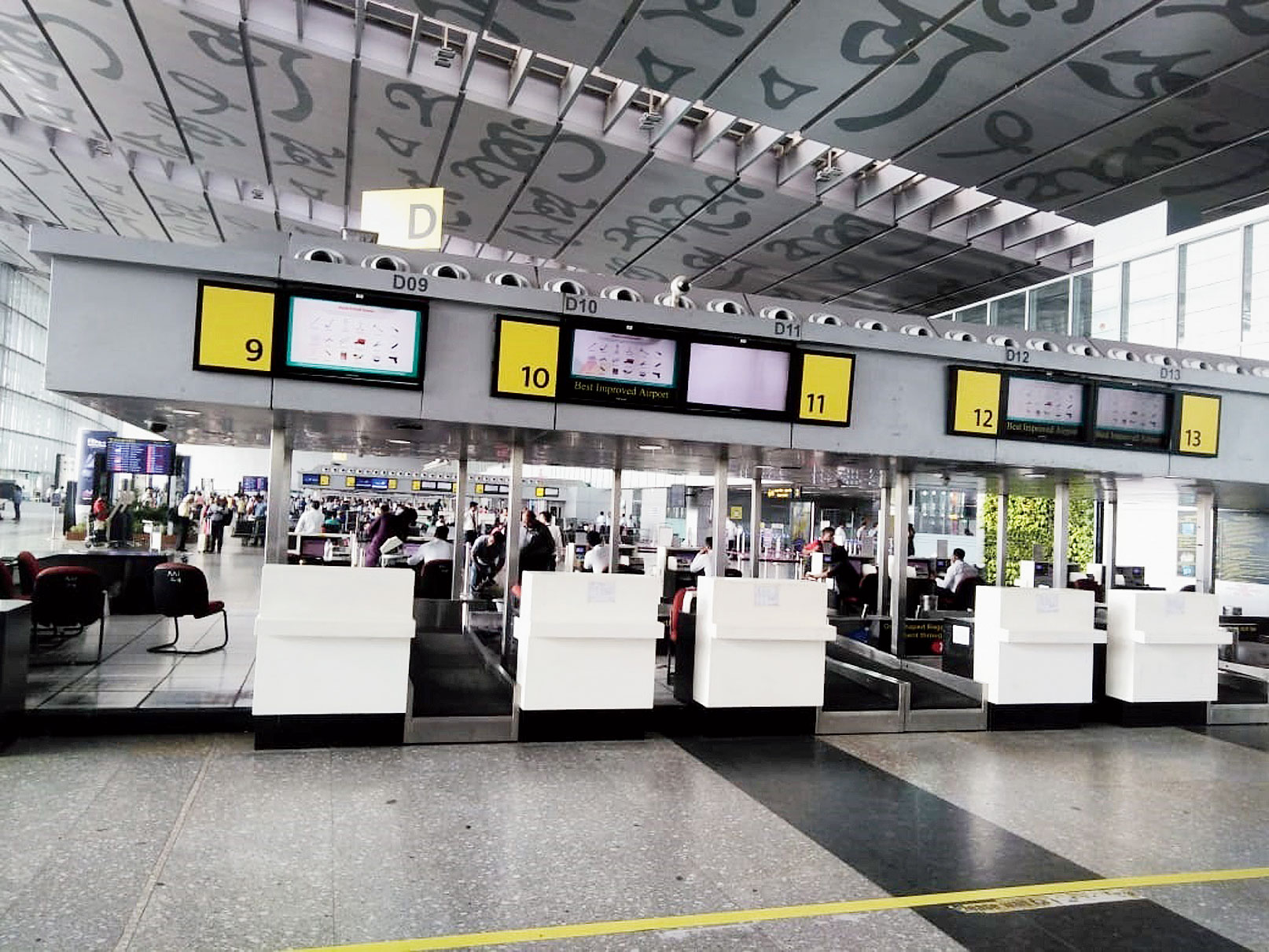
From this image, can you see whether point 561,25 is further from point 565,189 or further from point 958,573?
point 958,573

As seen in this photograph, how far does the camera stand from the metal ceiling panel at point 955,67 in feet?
32.1

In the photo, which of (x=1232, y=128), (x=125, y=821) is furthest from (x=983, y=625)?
(x=1232, y=128)

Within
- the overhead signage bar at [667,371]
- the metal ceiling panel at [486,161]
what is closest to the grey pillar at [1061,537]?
the overhead signage bar at [667,371]

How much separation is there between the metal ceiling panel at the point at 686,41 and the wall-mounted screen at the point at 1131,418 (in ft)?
19.7

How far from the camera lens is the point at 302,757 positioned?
17.1 feet

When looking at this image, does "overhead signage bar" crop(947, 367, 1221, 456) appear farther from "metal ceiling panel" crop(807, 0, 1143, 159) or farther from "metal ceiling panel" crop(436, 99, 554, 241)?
"metal ceiling panel" crop(436, 99, 554, 241)

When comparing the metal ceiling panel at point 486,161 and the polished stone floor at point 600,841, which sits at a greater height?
the metal ceiling panel at point 486,161

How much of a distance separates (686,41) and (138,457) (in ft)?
52.5

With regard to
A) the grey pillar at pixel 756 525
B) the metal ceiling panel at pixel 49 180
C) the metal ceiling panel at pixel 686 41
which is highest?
the metal ceiling panel at pixel 49 180

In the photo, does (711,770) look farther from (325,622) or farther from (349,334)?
(349,334)

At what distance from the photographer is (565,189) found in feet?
56.8

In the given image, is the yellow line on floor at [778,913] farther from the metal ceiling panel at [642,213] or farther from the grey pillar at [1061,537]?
the metal ceiling panel at [642,213]

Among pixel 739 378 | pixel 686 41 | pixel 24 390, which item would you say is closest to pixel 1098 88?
pixel 686 41

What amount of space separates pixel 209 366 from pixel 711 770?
4.25 m
